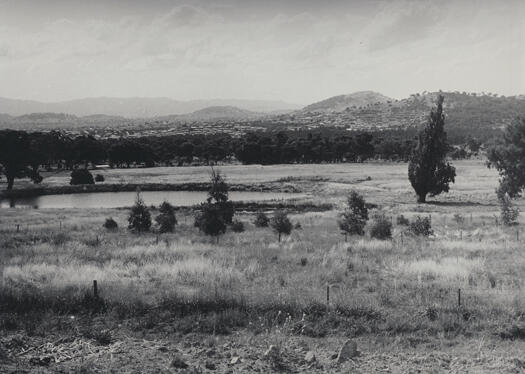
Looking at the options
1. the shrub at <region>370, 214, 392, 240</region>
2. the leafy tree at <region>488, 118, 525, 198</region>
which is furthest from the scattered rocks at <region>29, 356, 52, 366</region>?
the leafy tree at <region>488, 118, 525, 198</region>

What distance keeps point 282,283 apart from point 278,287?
0.60m

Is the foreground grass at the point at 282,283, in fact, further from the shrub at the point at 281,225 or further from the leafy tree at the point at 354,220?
the leafy tree at the point at 354,220

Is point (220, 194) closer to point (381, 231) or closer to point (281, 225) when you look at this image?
point (281, 225)

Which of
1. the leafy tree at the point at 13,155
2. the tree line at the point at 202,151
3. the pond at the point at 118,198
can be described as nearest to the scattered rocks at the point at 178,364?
the pond at the point at 118,198

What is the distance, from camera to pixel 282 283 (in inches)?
660

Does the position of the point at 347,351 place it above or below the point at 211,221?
below

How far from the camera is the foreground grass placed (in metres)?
13.1

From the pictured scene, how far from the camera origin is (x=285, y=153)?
114312 millimetres

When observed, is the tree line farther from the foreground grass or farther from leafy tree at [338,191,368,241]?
the foreground grass

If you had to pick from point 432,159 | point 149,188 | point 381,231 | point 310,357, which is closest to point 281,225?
point 381,231

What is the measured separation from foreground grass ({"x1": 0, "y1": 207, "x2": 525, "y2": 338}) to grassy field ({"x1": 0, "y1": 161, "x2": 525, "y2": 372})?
0.15 ft

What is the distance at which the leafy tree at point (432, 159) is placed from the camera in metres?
49.7


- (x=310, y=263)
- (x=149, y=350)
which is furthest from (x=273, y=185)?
(x=149, y=350)

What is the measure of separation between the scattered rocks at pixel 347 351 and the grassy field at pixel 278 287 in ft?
1.29
